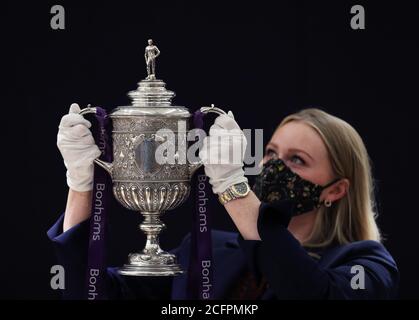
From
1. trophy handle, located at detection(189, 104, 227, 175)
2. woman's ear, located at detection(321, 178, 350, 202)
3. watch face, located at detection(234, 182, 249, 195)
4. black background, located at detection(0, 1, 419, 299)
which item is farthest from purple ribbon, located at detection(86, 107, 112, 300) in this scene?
black background, located at detection(0, 1, 419, 299)

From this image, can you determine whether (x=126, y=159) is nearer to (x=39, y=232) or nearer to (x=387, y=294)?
(x=387, y=294)

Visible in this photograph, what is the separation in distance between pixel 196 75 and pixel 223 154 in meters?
1.58

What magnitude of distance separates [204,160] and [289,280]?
0.44 metres

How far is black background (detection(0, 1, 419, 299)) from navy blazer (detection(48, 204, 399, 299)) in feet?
3.26

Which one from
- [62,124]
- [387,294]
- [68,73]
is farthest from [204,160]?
[68,73]

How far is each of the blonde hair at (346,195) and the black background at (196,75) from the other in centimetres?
69

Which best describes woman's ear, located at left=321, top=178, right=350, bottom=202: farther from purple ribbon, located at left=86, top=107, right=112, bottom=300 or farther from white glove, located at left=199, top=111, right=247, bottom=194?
purple ribbon, located at left=86, top=107, right=112, bottom=300

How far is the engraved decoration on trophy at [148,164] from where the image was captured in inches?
153

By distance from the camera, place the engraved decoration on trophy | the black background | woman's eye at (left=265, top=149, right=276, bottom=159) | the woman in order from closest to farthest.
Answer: the engraved decoration on trophy < the woman < woman's eye at (left=265, top=149, right=276, bottom=159) < the black background

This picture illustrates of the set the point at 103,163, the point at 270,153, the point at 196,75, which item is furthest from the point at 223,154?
the point at 196,75

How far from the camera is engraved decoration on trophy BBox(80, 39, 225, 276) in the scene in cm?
390

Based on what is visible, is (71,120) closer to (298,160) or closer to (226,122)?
(226,122)

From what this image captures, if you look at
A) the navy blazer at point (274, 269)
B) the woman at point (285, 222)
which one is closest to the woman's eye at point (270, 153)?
the woman at point (285, 222)

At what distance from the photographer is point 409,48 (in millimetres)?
5492
